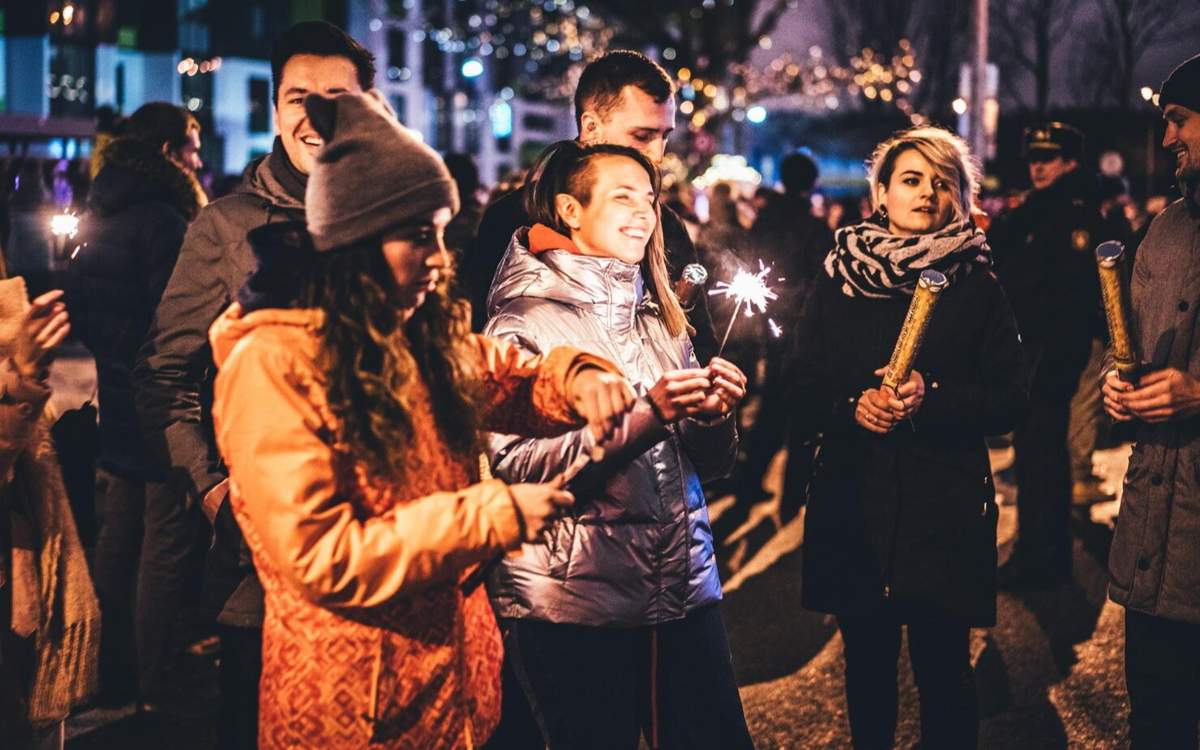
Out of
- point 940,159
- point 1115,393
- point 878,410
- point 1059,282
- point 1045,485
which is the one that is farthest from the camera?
point 1045,485

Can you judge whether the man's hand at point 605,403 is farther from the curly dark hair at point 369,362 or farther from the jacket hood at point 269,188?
the jacket hood at point 269,188

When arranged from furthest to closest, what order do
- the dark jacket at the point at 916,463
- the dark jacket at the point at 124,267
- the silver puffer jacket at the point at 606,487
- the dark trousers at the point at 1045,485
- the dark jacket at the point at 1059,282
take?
the dark trousers at the point at 1045,485, the dark jacket at the point at 1059,282, the dark jacket at the point at 124,267, the dark jacket at the point at 916,463, the silver puffer jacket at the point at 606,487

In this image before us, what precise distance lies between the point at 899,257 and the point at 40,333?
257 cm

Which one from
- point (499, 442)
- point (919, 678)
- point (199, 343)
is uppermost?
point (199, 343)

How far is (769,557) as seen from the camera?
7.66 metres

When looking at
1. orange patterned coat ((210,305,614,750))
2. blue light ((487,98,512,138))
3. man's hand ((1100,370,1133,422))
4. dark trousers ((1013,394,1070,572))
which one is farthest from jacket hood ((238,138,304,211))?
blue light ((487,98,512,138))

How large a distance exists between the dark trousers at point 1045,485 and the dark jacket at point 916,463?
3.05 m

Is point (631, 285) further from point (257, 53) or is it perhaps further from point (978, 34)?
point (257, 53)

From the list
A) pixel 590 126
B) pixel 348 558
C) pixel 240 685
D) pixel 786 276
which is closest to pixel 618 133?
pixel 590 126

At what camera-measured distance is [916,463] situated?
4137 millimetres

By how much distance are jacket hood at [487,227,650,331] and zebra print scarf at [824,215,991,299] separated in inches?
43.9

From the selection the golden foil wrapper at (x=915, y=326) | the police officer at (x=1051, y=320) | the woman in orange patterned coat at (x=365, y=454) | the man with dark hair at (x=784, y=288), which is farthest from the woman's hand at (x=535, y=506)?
the man with dark hair at (x=784, y=288)

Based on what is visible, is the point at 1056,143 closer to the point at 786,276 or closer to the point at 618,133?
the point at 786,276

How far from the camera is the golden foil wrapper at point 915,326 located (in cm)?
358
